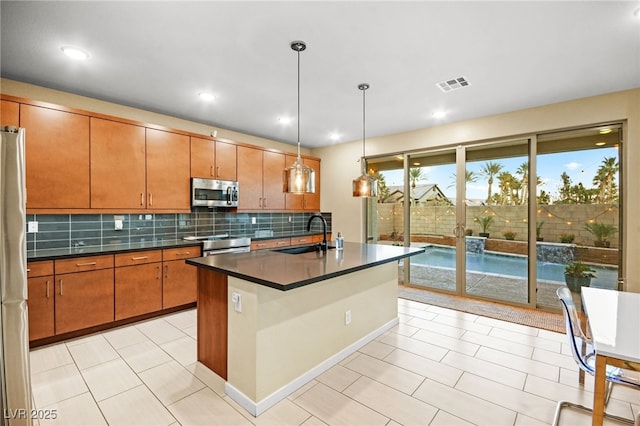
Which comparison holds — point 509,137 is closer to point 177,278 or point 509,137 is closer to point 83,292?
point 177,278

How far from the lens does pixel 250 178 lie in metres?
4.93

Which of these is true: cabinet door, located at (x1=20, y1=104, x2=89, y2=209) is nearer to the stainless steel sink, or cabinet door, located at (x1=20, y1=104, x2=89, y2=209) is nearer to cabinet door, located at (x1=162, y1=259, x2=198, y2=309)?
cabinet door, located at (x1=162, y1=259, x2=198, y2=309)

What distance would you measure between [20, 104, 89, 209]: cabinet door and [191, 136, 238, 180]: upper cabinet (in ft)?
4.09

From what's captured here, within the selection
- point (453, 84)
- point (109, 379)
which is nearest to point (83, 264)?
point (109, 379)

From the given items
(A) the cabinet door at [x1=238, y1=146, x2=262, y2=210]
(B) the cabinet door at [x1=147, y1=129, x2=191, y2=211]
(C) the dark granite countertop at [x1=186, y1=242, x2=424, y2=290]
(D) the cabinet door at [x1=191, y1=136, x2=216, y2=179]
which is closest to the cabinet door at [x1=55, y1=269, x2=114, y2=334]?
(B) the cabinet door at [x1=147, y1=129, x2=191, y2=211]

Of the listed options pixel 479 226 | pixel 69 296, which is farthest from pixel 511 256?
pixel 69 296

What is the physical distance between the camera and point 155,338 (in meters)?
3.06

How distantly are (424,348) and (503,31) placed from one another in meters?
2.78

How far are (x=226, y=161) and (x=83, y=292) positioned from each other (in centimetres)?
244

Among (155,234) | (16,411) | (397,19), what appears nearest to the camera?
(16,411)

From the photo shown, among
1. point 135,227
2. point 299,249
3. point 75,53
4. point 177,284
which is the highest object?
point 75,53

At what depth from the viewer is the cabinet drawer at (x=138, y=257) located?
3268 mm

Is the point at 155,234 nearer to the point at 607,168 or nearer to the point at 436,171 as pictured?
the point at 436,171

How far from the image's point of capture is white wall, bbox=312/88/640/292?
328 centimetres
